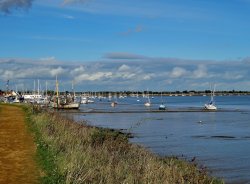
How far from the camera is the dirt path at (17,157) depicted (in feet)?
44.4

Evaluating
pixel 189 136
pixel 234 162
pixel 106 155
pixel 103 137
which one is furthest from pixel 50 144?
pixel 189 136

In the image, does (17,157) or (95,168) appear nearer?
(95,168)

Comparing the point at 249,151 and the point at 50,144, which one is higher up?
the point at 50,144

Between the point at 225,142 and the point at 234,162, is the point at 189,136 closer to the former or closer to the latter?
the point at 225,142

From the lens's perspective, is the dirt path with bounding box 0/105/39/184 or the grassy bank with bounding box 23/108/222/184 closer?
the dirt path with bounding box 0/105/39/184

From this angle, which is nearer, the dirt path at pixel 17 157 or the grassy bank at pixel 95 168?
the dirt path at pixel 17 157

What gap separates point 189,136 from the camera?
4481 cm

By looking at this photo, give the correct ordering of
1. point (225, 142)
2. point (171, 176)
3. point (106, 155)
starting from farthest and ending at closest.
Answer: point (225, 142) → point (106, 155) → point (171, 176)

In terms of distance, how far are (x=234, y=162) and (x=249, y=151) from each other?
6100 millimetres

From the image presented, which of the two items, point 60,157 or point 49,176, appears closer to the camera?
point 49,176

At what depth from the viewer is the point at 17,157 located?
55.5ft

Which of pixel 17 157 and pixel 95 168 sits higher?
pixel 17 157

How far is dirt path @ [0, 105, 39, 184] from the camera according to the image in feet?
44.4

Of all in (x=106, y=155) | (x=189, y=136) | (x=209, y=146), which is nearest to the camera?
(x=106, y=155)
